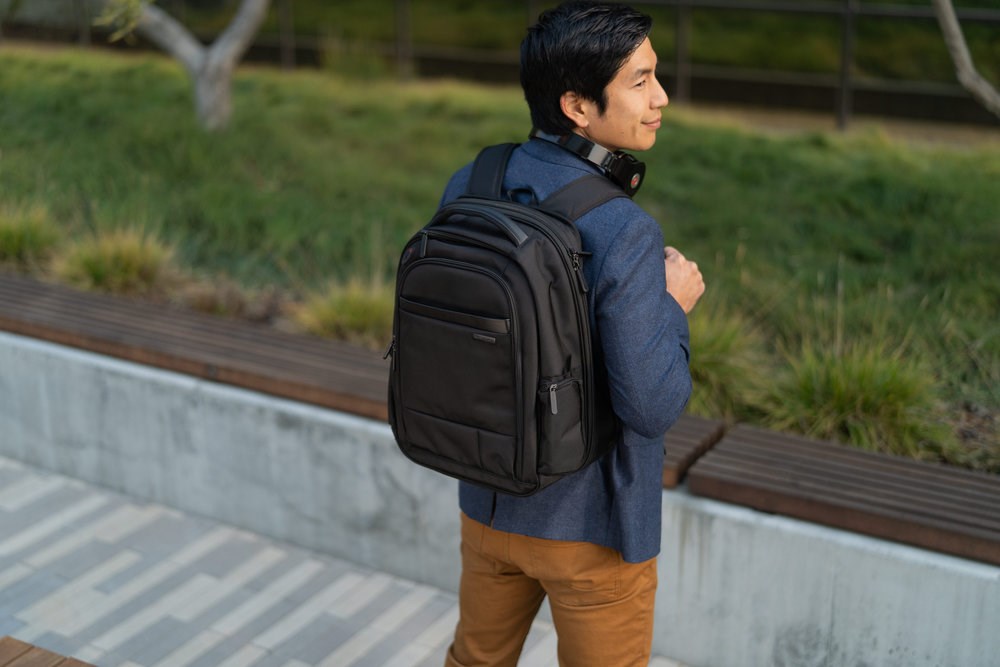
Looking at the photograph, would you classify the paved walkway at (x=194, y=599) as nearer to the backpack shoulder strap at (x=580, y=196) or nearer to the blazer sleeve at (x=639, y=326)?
the blazer sleeve at (x=639, y=326)

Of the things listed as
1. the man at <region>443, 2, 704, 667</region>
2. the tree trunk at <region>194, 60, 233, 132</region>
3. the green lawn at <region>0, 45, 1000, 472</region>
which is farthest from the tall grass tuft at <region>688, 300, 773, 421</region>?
the tree trunk at <region>194, 60, 233, 132</region>

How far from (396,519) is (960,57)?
2914 mm

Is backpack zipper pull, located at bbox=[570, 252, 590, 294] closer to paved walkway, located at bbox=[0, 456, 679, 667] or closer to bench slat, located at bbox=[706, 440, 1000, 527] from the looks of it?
bench slat, located at bbox=[706, 440, 1000, 527]

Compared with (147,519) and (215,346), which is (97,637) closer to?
(147,519)

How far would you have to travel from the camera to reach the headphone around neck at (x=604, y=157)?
2.34 metres

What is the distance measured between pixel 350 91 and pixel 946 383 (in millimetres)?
6321

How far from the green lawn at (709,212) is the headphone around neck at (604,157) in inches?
83.3

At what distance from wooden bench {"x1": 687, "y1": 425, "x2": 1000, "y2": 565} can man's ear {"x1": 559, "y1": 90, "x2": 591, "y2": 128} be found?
58.5 inches

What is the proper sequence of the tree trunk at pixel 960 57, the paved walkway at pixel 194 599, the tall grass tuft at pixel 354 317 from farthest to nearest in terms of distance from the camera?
the tall grass tuft at pixel 354 317 → the tree trunk at pixel 960 57 → the paved walkway at pixel 194 599

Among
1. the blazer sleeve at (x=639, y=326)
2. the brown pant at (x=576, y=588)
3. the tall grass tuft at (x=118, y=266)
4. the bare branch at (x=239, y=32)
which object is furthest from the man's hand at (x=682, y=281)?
the bare branch at (x=239, y=32)

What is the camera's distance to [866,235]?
20.6ft

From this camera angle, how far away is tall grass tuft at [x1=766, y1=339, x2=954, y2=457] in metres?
4.18

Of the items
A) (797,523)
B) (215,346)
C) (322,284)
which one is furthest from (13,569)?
(797,523)

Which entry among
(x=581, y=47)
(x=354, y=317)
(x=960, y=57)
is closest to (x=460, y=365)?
(x=581, y=47)
